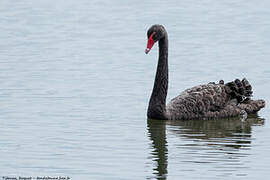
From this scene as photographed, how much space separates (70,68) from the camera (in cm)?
1559

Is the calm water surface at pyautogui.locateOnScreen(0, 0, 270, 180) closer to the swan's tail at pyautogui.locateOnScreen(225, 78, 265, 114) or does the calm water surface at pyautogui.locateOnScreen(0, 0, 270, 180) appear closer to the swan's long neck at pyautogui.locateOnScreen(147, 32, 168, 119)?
the swan's long neck at pyautogui.locateOnScreen(147, 32, 168, 119)

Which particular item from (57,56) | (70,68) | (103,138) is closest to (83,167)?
(103,138)

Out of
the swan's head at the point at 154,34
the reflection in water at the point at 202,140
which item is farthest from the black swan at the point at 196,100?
the reflection in water at the point at 202,140

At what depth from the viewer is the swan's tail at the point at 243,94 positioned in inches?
502

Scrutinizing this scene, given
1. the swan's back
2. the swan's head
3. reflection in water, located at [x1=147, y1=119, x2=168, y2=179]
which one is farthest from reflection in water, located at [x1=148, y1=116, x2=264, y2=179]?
the swan's head

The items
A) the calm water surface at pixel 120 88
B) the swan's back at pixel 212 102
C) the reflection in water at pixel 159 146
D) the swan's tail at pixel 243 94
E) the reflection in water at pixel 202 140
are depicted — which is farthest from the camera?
the swan's tail at pixel 243 94

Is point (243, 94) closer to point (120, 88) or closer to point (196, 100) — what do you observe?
point (196, 100)

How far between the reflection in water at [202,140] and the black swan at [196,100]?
0.38 feet

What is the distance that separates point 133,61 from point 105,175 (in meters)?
7.13

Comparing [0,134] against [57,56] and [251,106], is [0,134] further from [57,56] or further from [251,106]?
[57,56]

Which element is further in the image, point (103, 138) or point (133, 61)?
point (133, 61)

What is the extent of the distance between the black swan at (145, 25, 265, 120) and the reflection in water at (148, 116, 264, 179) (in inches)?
4.5

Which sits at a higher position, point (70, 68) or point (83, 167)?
point (70, 68)

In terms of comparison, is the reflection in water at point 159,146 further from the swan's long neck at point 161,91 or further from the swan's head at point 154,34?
the swan's head at point 154,34
